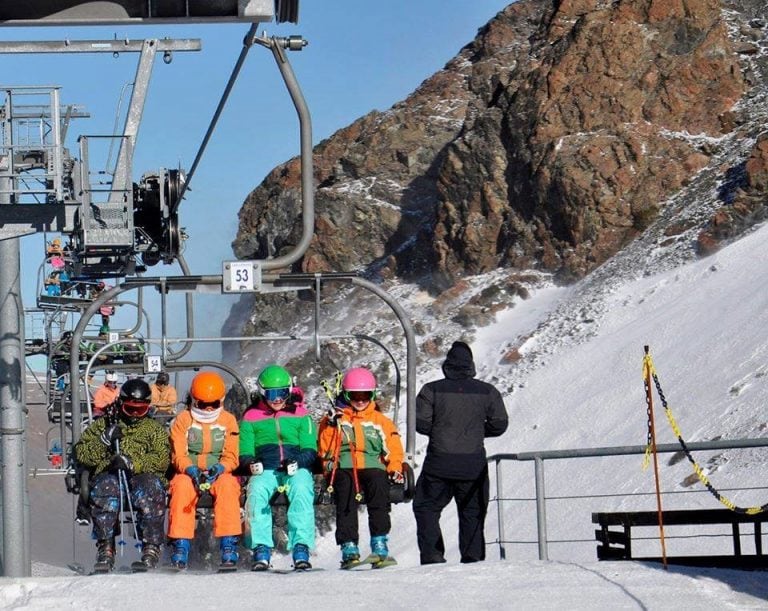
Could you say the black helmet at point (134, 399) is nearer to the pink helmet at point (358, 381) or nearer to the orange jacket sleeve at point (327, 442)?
the orange jacket sleeve at point (327, 442)

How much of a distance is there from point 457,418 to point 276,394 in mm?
1509

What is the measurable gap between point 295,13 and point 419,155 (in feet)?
187

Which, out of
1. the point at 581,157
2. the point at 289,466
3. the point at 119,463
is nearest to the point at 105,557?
the point at 119,463

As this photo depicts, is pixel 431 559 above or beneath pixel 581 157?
beneath

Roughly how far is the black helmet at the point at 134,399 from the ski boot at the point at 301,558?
172cm

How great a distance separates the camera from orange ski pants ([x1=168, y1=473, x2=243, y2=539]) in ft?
38.9

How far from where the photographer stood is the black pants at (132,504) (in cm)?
1198

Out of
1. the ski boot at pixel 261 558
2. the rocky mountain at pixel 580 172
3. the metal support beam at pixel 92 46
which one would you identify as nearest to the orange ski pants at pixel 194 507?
the ski boot at pixel 261 558

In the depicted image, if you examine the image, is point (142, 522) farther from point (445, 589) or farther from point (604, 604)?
point (604, 604)

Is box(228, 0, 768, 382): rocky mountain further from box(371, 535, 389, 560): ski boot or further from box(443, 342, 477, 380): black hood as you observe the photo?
box(371, 535, 389, 560): ski boot

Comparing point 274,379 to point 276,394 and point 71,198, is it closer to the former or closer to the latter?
point 276,394

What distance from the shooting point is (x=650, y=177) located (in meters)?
51.5

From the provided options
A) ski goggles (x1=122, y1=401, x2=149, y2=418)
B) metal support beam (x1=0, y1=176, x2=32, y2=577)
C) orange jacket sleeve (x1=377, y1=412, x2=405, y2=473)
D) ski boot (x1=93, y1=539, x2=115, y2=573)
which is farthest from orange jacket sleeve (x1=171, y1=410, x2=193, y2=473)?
metal support beam (x1=0, y1=176, x2=32, y2=577)

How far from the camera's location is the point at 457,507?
41.2 ft
